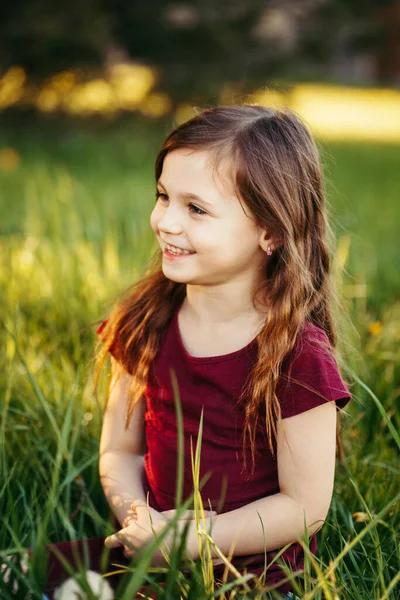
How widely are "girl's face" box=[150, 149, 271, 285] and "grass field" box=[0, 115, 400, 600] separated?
0.35m

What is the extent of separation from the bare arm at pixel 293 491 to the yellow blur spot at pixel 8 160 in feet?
14.6

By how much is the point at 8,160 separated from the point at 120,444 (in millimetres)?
4257

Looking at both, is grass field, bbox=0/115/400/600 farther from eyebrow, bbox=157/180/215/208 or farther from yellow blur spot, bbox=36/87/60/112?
yellow blur spot, bbox=36/87/60/112

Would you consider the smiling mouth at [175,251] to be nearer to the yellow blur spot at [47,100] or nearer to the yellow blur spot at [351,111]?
the yellow blur spot at [47,100]

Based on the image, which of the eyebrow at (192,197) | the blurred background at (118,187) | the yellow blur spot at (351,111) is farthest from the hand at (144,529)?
the yellow blur spot at (351,111)

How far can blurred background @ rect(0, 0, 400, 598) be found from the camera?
204cm

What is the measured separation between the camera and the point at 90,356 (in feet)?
7.96

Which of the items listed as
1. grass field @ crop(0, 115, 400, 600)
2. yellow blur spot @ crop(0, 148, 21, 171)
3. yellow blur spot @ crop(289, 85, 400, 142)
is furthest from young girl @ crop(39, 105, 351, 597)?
yellow blur spot @ crop(289, 85, 400, 142)

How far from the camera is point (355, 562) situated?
1.54 meters

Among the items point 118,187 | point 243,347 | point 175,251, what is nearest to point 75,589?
point 243,347

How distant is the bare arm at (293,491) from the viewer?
152 centimetres

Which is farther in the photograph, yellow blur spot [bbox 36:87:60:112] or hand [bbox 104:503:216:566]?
yellow blur spot [bbox 36:87:60:112]

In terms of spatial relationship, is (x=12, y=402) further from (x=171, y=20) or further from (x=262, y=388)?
(x=171, y=20)

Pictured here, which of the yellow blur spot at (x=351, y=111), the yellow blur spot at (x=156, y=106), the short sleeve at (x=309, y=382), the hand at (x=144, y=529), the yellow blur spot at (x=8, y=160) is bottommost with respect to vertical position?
the hand at (x=144, y=529)
